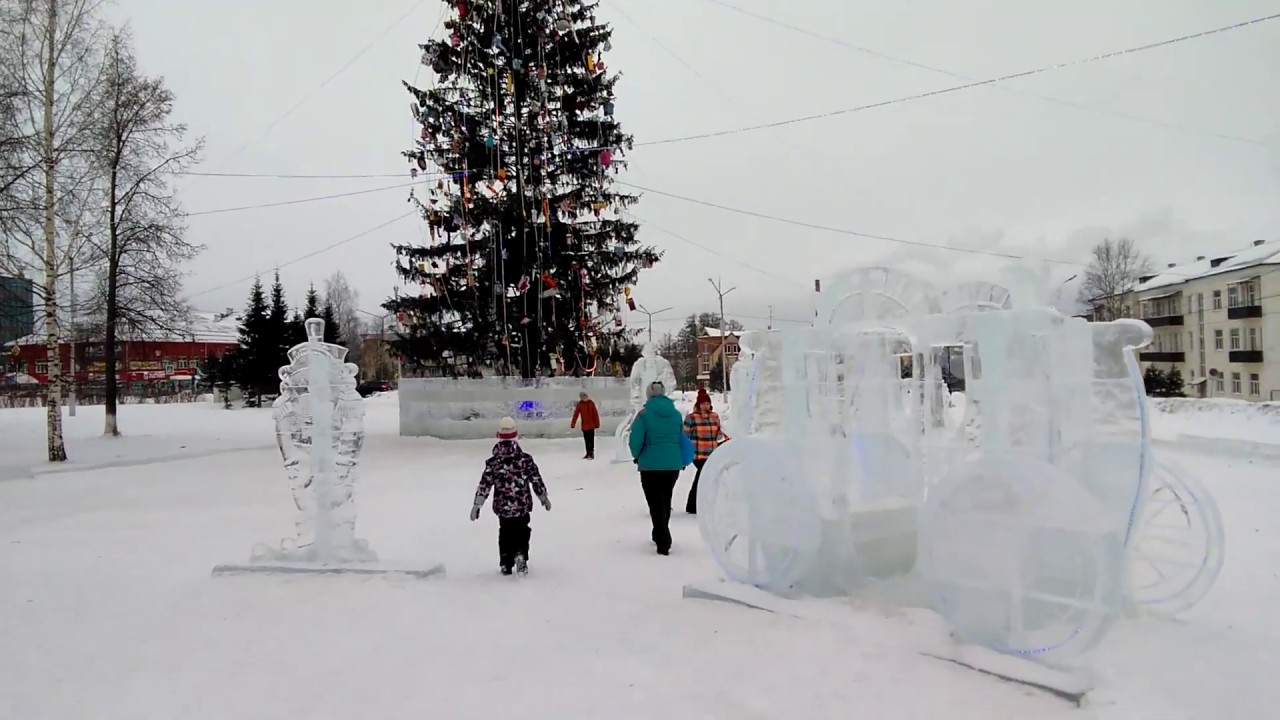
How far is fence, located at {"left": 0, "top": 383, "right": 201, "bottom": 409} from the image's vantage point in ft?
141

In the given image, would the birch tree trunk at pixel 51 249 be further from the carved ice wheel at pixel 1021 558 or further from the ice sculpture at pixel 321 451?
the carved ice wheel at pixel 1021 558

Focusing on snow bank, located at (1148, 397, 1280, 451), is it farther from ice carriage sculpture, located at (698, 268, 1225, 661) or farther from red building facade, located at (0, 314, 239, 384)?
red building facade, located at (0, 314, 239, 384)

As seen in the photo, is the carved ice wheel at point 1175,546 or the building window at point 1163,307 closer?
the carved ice wheel at point 1175,546

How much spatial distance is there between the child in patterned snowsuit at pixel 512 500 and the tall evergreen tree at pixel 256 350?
37.6 metres

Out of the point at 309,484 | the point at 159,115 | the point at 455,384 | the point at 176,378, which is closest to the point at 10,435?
the point at 159,115

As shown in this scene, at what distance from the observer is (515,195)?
19750 millimetres

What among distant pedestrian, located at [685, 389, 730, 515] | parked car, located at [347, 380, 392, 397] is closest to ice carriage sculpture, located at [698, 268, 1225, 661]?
distant pedestrian, located at [685, 389, 730, 515]

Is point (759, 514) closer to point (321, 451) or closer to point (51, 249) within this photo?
point (321, 451)

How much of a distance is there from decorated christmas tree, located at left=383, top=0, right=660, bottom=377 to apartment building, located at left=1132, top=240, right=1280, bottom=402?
59.8 ft

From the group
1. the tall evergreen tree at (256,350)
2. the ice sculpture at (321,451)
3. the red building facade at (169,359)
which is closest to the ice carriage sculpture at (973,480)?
the ice sculpture at (321,451)

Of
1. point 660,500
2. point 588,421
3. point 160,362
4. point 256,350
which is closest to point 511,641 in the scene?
point 660,500

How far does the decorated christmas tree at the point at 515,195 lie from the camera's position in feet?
64.3

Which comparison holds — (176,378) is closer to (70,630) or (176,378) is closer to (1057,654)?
(70,630)

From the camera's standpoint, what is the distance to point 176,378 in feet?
208
